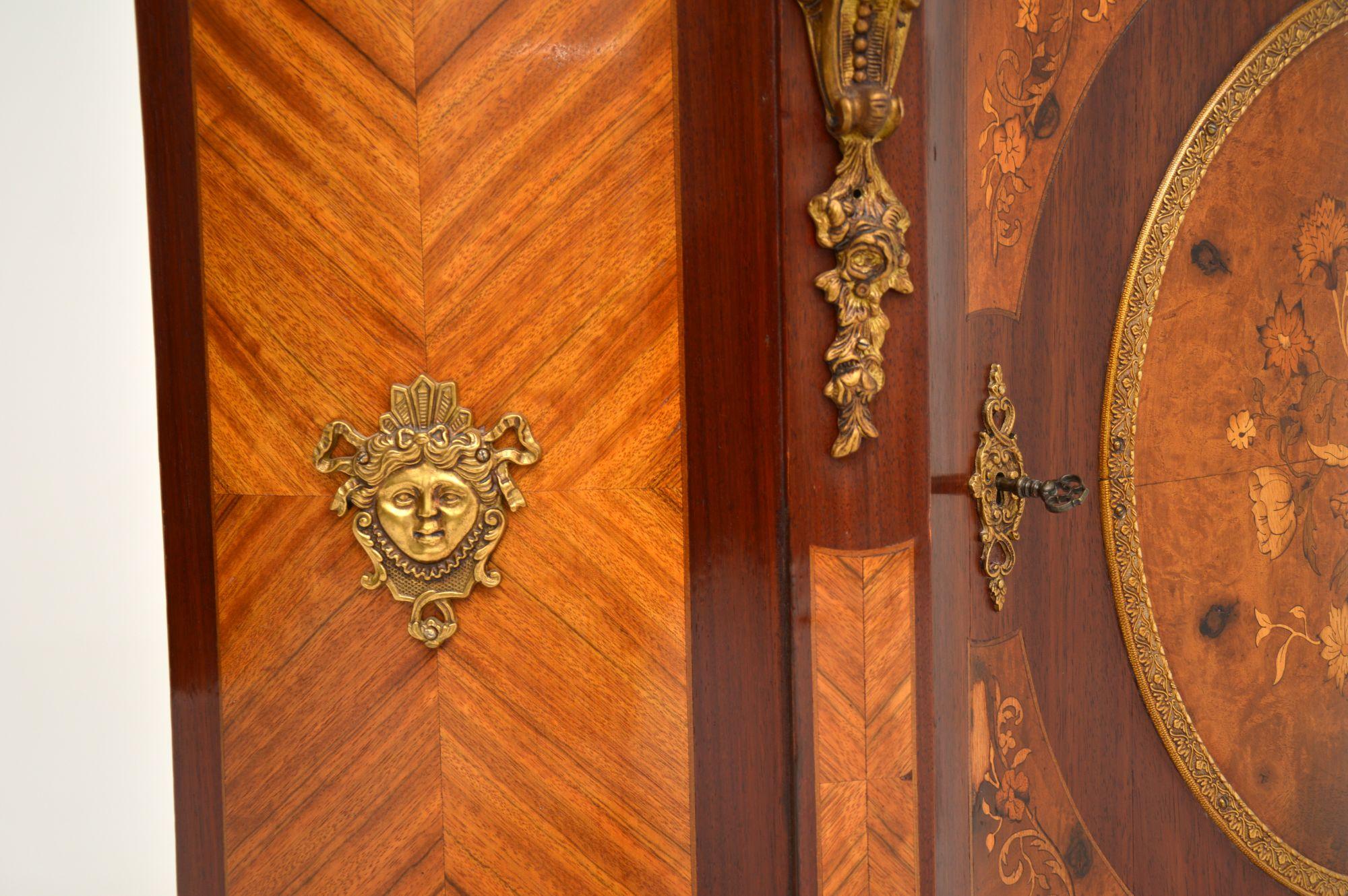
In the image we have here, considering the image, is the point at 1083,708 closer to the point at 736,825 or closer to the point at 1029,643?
the point at 1029,643

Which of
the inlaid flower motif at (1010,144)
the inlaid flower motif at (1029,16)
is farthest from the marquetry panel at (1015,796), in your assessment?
the inlaid flower motif at (1029,16)

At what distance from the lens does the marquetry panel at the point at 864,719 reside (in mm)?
749

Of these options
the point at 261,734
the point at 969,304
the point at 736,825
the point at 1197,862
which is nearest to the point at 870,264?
the point at 969,304

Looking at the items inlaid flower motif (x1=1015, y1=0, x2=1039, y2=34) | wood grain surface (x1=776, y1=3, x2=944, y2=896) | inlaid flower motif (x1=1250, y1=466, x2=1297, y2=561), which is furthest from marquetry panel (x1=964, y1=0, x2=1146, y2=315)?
inlaid flower motif (x1=1250, y1=466, x2=1297, y2=561)

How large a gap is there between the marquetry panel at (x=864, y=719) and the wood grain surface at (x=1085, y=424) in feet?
0.25

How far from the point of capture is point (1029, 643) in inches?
36.9

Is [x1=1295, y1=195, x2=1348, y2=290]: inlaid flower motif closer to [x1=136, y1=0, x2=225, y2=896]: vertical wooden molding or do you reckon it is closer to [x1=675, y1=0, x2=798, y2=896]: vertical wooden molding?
[x1=675, y1=0, x2=798, y2=896]: vertical wooden molding

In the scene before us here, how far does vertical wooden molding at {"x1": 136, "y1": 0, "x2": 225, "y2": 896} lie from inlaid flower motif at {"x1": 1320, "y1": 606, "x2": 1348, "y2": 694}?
3.61 feet

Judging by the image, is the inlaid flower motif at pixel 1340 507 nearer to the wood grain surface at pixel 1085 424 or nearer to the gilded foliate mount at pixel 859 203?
the wood grain surface at pixel 1085 424

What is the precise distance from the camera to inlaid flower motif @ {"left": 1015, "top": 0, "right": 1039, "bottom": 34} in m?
0.89

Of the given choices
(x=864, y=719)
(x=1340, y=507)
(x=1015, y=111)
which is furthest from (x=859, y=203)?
(x=1340, y=507)

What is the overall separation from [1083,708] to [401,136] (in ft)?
2.45

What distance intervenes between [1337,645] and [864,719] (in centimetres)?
74

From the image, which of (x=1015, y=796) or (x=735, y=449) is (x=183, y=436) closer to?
(x=735, y=449)
